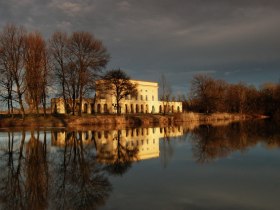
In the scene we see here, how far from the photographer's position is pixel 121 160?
45.6 ft

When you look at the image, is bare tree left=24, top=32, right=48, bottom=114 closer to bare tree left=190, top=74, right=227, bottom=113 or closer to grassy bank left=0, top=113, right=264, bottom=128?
grassy bank left=0, top=113, right=264, bottom=128

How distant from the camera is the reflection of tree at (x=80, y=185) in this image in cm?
755

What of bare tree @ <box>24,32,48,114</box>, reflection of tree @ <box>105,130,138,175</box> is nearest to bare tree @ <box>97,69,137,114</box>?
bare tree @ <box>24,32,48,114</box>

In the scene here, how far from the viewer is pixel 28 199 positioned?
7832 mm

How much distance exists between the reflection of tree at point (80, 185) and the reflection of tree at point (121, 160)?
19.7 inches

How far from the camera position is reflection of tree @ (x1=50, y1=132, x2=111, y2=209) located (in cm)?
755

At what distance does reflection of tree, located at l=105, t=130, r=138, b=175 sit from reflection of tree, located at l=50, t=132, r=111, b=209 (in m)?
0.50

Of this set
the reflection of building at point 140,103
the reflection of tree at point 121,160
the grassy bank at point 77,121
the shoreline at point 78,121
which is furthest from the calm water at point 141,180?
the reflection of building at point 140,103

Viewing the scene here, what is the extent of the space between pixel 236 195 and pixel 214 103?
68.3 m

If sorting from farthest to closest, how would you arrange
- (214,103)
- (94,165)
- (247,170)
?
1. (214,103)
2. (94,165)
3. (247,170)

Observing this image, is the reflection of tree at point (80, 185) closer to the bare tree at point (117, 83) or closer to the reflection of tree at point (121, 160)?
the reflection of tree at point (121, 160)

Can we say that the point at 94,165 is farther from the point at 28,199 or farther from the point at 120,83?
the point at 120,83

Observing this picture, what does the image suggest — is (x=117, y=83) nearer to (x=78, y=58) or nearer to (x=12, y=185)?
(x=78, y=58)

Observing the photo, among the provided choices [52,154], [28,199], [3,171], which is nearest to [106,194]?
[28,199]
